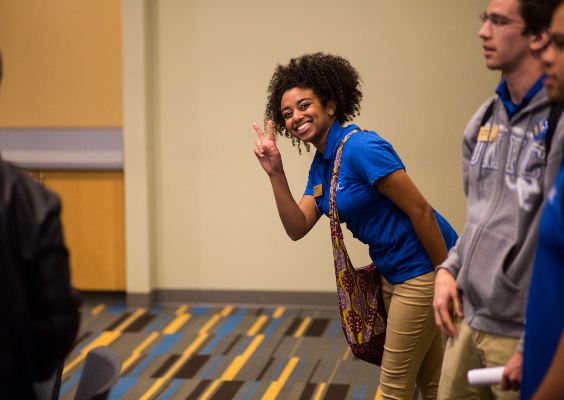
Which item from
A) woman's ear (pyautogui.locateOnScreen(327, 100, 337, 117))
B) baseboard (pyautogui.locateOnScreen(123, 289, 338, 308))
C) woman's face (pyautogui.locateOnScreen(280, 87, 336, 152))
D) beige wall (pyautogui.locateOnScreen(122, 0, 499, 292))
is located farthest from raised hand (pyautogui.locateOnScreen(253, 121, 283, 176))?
baseboard (pyautogui.locateOnScreen(123, 289, 338, 308))

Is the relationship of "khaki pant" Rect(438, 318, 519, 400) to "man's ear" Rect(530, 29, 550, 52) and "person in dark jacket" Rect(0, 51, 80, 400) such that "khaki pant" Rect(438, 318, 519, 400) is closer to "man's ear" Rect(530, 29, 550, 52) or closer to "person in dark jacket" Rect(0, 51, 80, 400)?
"man's ear" Rect(530, 29, 550, 52)

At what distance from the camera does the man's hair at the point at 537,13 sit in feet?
3.75

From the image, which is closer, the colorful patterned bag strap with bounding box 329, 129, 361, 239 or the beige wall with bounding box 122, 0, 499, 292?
the colorful patterned bag strap with bounding box 329, 129, 361, 239

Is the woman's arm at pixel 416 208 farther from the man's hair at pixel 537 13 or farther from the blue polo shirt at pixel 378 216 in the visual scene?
the man's hair at pixel 537 13

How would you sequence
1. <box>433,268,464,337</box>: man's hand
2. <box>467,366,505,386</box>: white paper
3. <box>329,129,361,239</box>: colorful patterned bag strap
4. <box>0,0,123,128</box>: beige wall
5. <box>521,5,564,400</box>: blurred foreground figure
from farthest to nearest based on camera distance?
<box>0,0,123,128</box>: beige wall < <box>329,129,361,239</box>: colorful patterned bag strap < <box>433,268,464,337</box>: man's hand < <box>467,366,505,386</box>: white paper < <box>521,5,564,400</box>: blurred foreground figure

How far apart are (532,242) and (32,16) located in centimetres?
398

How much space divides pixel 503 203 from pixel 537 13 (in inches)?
15.7

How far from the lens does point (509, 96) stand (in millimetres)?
1255

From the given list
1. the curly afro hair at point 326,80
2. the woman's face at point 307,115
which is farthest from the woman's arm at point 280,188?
the curly afro hair at point 326,80

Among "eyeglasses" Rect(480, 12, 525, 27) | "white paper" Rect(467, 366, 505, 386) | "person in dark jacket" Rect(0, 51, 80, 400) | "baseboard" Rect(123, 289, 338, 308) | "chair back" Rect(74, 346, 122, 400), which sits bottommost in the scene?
Answer: "baseboard" Rect(123, 289, 338, 308)

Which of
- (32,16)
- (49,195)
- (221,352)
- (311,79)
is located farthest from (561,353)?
(32,16)

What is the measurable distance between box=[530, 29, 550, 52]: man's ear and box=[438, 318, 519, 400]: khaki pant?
62 centimetres

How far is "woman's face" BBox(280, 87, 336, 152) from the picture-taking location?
6.96 ft

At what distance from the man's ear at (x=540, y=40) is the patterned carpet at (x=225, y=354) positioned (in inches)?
80.8
